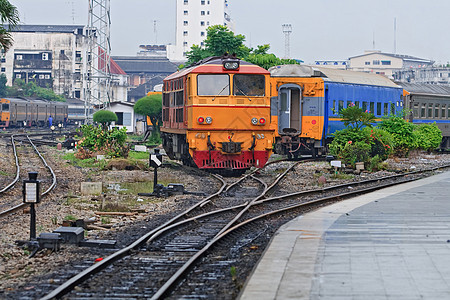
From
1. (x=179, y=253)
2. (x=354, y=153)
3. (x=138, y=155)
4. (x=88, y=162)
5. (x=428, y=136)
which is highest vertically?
(x=428, y=136)

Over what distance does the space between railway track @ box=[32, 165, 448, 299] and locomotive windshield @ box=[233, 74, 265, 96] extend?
4.99m

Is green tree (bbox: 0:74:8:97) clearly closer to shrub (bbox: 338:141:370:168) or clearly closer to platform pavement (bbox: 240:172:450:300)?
shrub (bbox: 338:141:370:168)

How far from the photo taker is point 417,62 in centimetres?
14812

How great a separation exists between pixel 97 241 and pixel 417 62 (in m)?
145

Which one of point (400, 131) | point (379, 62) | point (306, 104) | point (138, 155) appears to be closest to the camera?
point (306, 104)

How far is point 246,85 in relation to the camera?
67.4 ft

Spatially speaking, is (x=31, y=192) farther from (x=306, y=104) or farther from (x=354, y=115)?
(x=306, y=104)

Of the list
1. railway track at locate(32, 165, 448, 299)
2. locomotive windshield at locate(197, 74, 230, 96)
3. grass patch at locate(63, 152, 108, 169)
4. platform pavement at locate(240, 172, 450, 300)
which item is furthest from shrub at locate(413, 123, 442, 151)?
platform pavement at locate(240, 172, 450, 300)

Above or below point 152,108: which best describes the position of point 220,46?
above

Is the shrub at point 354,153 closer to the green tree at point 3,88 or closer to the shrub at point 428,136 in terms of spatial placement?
the shrub at point 428,136

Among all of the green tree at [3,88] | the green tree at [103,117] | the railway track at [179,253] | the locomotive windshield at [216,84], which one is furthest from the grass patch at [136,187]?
the green tree at [3,88]

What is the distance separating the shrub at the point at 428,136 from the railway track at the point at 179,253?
16.0 meters

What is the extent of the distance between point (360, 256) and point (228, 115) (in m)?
11.6

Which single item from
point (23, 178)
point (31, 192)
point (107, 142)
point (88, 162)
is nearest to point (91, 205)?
point (31, 192)
